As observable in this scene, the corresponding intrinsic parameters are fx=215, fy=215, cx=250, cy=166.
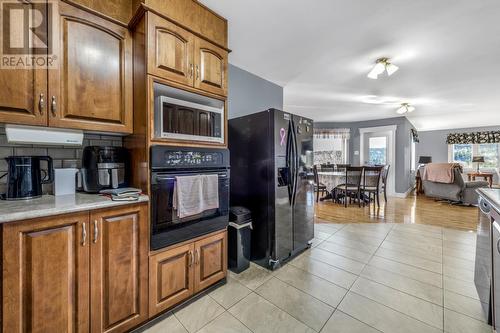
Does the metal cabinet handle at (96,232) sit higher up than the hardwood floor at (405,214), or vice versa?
the metal cabinet handle at (96,232)

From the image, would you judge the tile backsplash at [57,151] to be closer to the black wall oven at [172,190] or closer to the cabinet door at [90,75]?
the cabinet door at [90,75]

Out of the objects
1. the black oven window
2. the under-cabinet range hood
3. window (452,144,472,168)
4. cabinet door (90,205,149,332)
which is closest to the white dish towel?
the black oven window

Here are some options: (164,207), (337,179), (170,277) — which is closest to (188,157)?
(164,207)

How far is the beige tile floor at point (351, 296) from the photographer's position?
1.45 meters

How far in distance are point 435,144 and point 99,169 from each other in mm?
11836

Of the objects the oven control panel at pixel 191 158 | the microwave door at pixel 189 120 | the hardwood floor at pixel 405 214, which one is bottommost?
the hardwood floor at pixel 405 214

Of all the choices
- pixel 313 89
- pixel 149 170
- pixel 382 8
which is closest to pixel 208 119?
pixel 149 170

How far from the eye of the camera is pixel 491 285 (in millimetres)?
1273

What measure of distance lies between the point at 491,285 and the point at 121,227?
2230 mm

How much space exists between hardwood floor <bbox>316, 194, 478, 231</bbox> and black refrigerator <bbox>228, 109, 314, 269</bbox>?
1.79 m

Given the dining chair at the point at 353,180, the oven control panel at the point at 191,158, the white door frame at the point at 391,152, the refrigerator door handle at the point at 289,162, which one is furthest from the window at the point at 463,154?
the oven control panel at the point at 191,158

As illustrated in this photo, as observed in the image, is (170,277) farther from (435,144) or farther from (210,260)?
(435,144)

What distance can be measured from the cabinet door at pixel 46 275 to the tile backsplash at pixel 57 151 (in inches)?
25.7

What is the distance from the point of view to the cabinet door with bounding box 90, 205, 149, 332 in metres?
1.20
